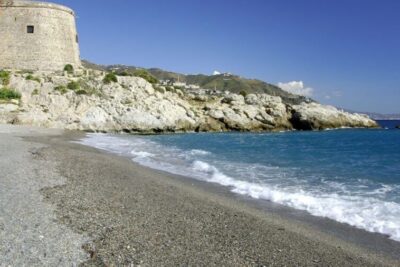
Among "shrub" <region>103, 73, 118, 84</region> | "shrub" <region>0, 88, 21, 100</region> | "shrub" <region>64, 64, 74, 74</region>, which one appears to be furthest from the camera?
"shrub" <region>103, 73, 118, 84</region>

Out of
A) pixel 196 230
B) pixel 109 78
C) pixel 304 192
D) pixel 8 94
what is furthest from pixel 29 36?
pixel 196 230

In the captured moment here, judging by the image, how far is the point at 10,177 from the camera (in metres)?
12.1

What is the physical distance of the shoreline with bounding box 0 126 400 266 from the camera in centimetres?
684

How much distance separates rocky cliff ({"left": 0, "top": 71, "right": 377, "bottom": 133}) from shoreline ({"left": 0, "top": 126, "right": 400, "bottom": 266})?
33.3 m

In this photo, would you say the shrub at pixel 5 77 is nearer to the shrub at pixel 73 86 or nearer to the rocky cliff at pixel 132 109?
the rocky cliff at pixel 132 109

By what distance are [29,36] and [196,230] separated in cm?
4882

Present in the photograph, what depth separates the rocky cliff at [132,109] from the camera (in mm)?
44281

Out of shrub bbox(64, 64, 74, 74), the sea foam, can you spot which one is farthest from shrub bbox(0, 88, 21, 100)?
the sea foam

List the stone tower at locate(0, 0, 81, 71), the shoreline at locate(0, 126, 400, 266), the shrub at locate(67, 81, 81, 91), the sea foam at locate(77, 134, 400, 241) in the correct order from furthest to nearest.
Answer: the stone tower at locate(0, 0, 81, 71)
the shrub at locate(67, 81, 81, 91)
the sea foam at locate(77, 134, 400, 241)
the shoreline at locate(0, 126, 400, 266)

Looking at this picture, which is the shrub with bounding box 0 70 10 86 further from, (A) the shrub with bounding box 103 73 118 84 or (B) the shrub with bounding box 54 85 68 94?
(A) the shrub with bounding box 103 73 118 84

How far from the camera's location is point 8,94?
43719 mm

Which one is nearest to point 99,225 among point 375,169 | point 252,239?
point 252,239

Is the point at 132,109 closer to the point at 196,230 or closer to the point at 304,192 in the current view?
the point at 304,192

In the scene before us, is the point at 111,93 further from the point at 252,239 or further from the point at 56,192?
the point at 252,239
